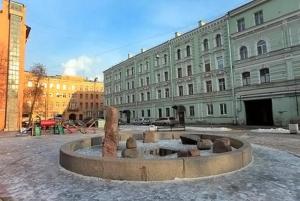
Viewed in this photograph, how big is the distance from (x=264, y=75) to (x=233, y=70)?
4.37 meters

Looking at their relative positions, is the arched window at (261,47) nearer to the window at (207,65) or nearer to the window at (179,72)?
the window at (207,65)

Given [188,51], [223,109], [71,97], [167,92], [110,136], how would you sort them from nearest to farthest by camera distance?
[110,136] < [223,109] < [188,51] < [167,92] < [71,97]

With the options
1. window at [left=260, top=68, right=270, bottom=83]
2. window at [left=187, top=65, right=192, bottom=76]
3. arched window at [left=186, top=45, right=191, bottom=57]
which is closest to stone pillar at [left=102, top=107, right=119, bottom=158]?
window at [left=260, top=68, right=270, bottom=83]

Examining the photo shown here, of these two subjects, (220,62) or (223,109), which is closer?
(223,109)

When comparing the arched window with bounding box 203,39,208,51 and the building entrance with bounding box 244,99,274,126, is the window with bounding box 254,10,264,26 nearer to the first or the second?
the arched window with bounding box 203,39,208,51

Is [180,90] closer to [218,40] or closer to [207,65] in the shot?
[207,65]

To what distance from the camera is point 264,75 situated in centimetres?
3111

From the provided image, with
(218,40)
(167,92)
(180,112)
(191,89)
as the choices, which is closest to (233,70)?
(218,40)

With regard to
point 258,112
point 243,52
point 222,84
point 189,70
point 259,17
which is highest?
point 259,17

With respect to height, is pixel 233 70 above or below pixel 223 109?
above

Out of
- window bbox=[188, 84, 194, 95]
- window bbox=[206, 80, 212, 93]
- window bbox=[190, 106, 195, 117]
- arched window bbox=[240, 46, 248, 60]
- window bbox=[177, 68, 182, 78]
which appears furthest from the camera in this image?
window bbox=[177, 68, 182, 78]

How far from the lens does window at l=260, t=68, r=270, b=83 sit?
30.7 meters

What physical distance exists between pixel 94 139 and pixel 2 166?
6408 mm

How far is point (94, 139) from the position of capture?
1571cm
